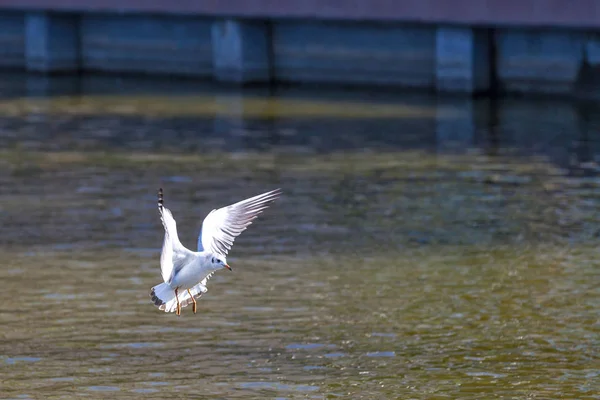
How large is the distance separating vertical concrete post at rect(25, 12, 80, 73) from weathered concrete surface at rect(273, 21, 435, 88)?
6.62 m

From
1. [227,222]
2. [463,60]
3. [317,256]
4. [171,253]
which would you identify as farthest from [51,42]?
[171,253]

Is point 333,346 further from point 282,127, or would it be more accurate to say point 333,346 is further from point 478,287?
point 282,127

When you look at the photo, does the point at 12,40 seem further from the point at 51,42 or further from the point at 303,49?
the point at 303,49

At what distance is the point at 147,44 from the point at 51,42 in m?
2.83

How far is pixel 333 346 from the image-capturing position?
11016 millimetres

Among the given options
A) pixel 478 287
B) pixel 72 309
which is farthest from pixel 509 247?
pixel 72 309

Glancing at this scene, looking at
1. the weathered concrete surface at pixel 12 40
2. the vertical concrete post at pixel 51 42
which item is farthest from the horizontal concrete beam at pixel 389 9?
the weathered concrete surface at pixel 12 40

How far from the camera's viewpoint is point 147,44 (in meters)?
34.2

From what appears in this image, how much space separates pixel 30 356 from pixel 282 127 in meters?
14.8

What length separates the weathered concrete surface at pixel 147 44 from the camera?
33.4m

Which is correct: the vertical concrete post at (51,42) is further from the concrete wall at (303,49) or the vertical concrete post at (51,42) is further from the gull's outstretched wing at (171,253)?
the gull's outstretched wing at (171,253)

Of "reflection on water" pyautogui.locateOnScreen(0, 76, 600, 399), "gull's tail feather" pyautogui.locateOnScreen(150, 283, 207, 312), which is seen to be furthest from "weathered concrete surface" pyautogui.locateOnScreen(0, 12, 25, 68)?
"gull's tail feather" pyautogui.locateOnScreen(150, 283, 207, 312)

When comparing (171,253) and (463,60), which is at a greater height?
(463,60)

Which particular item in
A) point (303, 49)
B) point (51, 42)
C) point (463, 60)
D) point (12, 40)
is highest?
point (12, 40)
